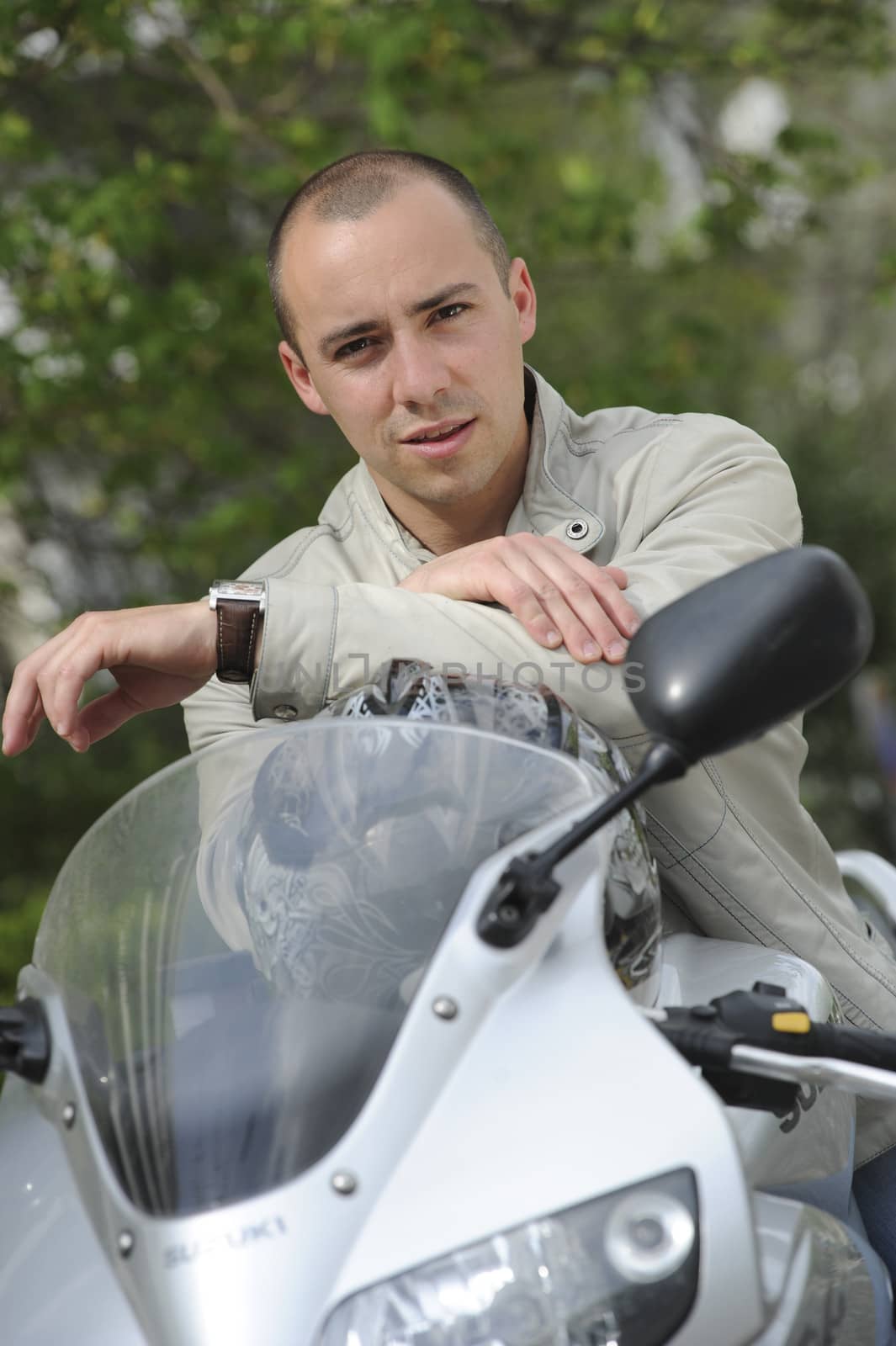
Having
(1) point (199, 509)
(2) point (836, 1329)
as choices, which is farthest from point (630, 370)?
(2) point (836, 1329)

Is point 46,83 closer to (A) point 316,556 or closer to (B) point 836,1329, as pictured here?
(A) point 316,556

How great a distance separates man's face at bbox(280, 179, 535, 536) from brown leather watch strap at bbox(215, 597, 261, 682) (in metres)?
0.71

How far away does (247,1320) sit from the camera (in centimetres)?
102

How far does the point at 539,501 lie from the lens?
7.57ft

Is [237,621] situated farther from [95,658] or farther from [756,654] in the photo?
[756,654]

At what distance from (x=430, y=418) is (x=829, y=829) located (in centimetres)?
709

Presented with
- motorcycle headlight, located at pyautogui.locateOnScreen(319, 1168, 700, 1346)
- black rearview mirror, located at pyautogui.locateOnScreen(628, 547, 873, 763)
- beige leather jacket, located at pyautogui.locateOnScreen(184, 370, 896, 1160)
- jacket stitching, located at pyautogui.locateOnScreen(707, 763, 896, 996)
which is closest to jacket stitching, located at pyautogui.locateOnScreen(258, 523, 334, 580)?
beige leather jacket, located at pyautogui.locateOnScreen(184, 370, 896, 1160)

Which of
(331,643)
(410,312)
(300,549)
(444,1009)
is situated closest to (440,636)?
(331,643)

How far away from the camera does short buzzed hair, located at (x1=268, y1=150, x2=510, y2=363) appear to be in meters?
2.29

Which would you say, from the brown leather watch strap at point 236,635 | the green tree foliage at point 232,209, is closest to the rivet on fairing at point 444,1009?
the brown leather watch strap at point 236,635

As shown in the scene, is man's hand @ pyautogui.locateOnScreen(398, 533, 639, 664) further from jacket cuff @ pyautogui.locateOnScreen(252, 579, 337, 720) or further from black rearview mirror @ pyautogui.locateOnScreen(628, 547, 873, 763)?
black rearview mirror @ pyautogui.locateOnScreen(628, 547, 873, 763)

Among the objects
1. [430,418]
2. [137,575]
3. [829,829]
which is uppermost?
[430,418]

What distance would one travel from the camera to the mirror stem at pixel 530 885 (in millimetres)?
1138

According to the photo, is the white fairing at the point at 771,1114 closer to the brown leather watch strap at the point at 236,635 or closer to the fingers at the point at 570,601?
the fingers at the point at 570,601
